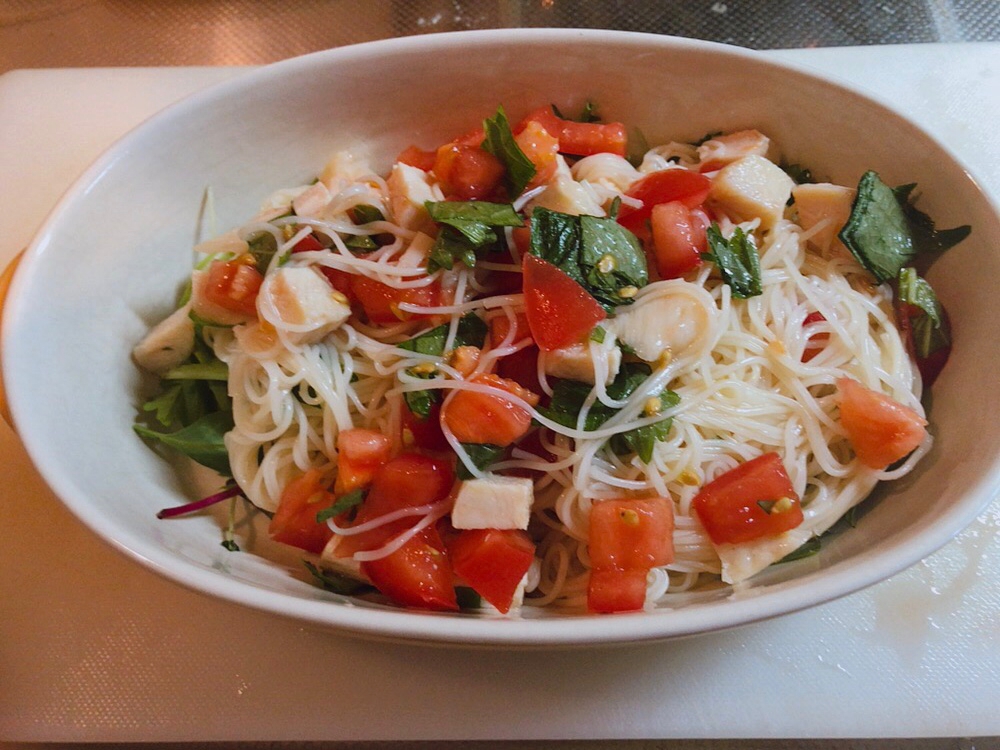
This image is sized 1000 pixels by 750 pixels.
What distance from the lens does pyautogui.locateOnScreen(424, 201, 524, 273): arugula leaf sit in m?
2.25

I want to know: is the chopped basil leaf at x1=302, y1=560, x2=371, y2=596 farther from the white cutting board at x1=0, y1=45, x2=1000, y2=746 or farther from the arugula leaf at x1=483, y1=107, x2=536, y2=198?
the arugula leaf at x1=483, y1=107, x2=536, y2=198

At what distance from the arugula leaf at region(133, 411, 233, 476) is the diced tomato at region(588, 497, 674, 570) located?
4.55ft

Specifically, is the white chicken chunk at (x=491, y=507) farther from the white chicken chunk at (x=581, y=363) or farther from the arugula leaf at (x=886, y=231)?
the arugula leaf at (x=886, y=231)

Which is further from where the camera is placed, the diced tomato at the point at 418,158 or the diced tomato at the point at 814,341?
the diced tomato at the point at 418,158

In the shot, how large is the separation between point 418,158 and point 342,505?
1.47 meters

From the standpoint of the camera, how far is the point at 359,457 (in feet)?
7.16

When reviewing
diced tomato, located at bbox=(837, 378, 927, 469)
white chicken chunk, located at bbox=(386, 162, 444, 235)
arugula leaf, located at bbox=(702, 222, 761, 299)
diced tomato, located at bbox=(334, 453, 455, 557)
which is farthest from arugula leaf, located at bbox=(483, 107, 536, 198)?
diced tomato, located at bbox=(837, 378, 927, 469)

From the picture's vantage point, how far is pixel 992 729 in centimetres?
205

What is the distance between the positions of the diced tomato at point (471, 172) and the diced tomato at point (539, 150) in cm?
13

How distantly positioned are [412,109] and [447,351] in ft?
3.65

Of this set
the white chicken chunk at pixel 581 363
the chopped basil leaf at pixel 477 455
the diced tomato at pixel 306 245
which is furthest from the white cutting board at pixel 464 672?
the white chicken chunk at pixel 581 363

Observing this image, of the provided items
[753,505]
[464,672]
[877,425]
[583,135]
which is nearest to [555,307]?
[753,505]

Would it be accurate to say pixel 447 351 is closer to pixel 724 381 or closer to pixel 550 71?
pixel 724 381

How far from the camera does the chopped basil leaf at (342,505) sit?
7.02ft
